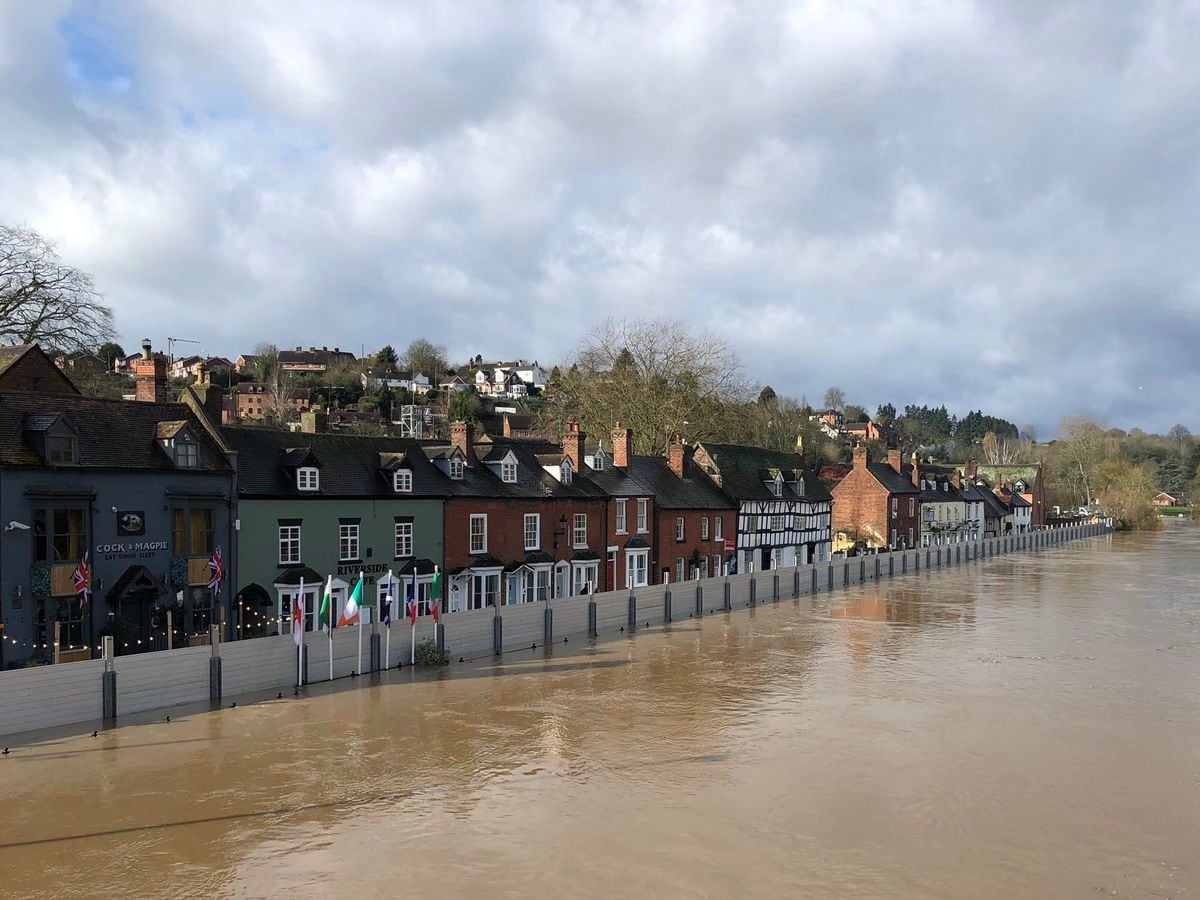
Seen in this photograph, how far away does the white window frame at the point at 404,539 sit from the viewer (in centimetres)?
3356

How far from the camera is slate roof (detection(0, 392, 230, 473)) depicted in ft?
81.4

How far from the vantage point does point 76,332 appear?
1623 inches

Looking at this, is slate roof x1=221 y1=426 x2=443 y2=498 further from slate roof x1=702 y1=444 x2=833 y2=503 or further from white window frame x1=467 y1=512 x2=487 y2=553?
slate roof x1=702 y1=444 x2=833 y2=503

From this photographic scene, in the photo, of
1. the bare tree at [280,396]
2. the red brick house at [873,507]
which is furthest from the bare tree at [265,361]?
the red brick house at [873,507]

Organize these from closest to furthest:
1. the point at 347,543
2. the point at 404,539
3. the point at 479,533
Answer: the point at 347,543
the point at 404,539
the point at 479,533

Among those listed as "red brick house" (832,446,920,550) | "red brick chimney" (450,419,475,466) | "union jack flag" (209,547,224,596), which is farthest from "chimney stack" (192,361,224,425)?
"red brick house" (832,446,920,550)

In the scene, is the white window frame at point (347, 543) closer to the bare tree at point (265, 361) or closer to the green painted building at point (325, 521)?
the green painted building at point (325, 521)

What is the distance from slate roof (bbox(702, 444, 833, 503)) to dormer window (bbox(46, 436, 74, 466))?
113 feet

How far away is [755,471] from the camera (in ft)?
189

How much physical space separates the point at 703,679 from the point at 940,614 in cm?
1942

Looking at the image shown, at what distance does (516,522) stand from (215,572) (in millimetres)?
12498

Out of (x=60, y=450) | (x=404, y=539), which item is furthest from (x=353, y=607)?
(x=404, y=539)

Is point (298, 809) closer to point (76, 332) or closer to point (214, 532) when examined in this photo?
point (214, 532)

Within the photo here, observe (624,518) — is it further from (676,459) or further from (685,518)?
(676,459)
